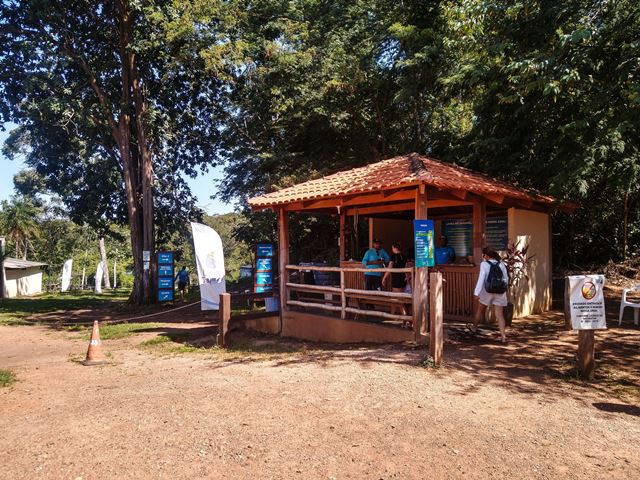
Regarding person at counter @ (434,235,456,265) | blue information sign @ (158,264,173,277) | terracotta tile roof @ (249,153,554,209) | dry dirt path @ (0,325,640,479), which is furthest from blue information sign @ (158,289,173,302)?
person at counter @ (434,235,456,265)

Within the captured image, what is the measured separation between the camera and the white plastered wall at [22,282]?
33250 mm

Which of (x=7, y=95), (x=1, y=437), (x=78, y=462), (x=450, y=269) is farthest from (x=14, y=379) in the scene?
(x=7, y=95)

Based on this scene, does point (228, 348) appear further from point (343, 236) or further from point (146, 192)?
point (146, 192)

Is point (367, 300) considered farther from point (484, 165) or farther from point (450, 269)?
point (484, 165)

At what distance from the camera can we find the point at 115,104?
19234 mm

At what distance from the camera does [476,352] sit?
717 cm

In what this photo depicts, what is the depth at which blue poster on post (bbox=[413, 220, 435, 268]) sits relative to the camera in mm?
7625

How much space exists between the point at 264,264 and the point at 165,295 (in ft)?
24.0

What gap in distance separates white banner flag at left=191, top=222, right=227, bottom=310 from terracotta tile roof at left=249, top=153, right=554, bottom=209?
2649 millimetres

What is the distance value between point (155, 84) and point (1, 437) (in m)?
17.5

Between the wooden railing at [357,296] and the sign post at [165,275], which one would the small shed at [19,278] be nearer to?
the sign post at [165,275]

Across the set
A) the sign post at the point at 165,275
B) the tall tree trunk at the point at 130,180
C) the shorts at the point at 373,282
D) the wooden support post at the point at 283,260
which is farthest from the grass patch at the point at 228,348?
the tall tree trunk at the point at 130,180

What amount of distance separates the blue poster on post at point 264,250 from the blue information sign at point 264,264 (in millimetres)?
169

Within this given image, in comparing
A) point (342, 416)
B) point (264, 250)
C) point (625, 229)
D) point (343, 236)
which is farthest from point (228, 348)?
point (625, 229)
